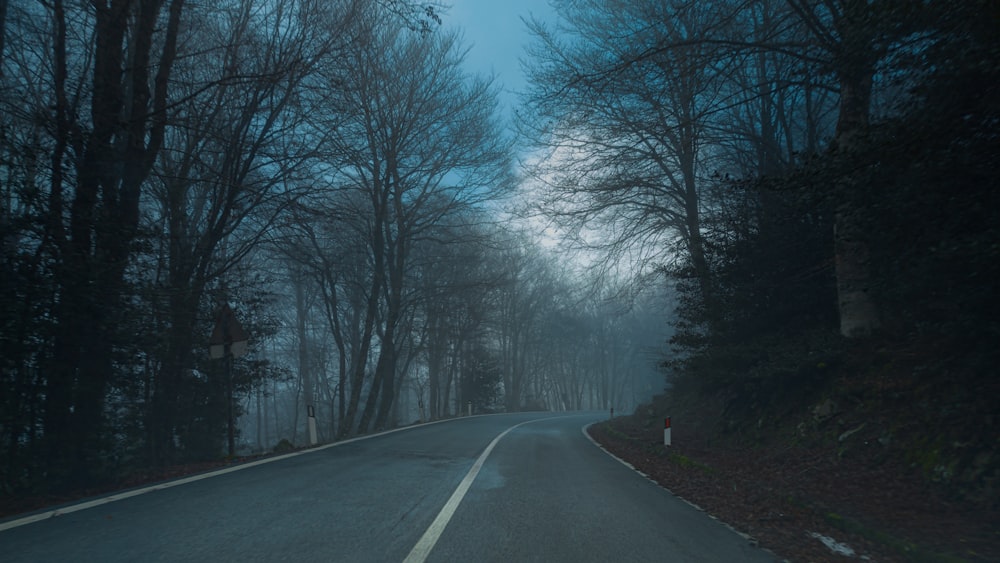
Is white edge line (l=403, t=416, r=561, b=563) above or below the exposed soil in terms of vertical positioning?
above

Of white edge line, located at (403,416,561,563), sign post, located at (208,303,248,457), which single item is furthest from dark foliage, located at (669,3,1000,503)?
sign post, located at (208,303,248,457)

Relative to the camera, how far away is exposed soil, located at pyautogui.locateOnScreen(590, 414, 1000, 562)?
214 inches

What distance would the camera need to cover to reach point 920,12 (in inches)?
269

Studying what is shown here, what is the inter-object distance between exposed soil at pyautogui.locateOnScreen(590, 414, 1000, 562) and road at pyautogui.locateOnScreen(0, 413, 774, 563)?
1.80ft

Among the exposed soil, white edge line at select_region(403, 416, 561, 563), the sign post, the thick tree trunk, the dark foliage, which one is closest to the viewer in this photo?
white edge line at select_region(403, 416, 561, 563)

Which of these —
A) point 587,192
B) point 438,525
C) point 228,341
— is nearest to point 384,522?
point 438,525

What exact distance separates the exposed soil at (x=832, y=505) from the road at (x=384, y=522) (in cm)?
55

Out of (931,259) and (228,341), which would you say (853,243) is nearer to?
(931,259)

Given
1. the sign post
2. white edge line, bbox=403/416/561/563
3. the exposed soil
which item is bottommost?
the exposed soil

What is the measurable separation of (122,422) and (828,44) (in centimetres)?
1237

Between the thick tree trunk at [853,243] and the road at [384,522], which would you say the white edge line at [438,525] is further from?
the thick tree trunk at [853,243]

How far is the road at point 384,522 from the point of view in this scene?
4.82 meters

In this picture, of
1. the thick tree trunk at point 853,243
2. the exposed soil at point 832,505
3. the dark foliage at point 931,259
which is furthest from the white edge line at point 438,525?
the thick tree trunk at point 853,243

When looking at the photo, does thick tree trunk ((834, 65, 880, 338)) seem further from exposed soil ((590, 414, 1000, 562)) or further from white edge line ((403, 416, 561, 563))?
white edge line ((403, 416, 561, 563))
